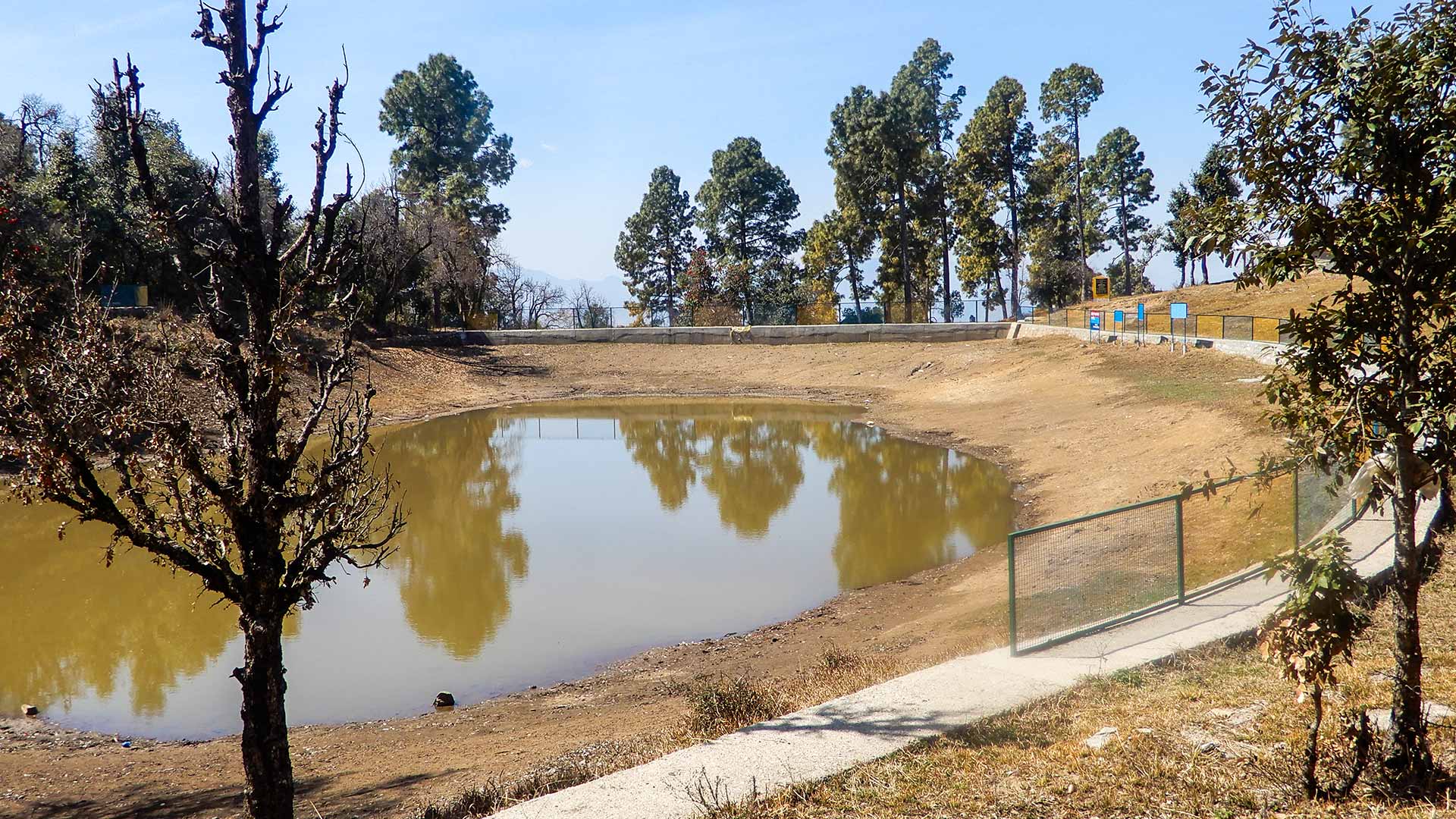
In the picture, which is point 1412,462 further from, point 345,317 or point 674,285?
point 674,285

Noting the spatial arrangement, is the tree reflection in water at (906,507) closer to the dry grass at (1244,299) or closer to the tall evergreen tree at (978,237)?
the dry grass at (1244,299)

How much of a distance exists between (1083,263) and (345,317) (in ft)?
206

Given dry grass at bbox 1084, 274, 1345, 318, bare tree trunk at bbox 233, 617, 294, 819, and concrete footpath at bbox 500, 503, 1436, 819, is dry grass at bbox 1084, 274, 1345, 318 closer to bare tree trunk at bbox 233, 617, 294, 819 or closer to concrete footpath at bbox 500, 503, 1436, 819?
concrete footpath at bbox 500, 503, 1436, 819

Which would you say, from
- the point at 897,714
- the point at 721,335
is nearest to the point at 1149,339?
the point at 721,335

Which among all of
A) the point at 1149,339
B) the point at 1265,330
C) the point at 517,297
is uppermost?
the point at 517,297

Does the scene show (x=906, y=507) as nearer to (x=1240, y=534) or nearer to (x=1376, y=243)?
(x=1240, y=534)

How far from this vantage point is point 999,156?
63.2 meters

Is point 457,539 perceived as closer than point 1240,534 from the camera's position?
No

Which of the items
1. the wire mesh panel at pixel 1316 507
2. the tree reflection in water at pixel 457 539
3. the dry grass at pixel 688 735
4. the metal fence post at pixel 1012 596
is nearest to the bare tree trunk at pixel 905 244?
the tree reflection in water at pixel 457 539

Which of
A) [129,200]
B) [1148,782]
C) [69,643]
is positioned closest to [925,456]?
[69,643]

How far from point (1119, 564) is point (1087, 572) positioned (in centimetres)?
61

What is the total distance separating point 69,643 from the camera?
15.8 m

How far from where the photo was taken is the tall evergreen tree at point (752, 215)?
247 feet

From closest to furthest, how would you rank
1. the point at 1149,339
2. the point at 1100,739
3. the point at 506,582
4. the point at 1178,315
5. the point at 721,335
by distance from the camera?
the point at 1100,739
the point at 506,582
the point at 1178,315
the point at 1149,339
the point at 721,335
